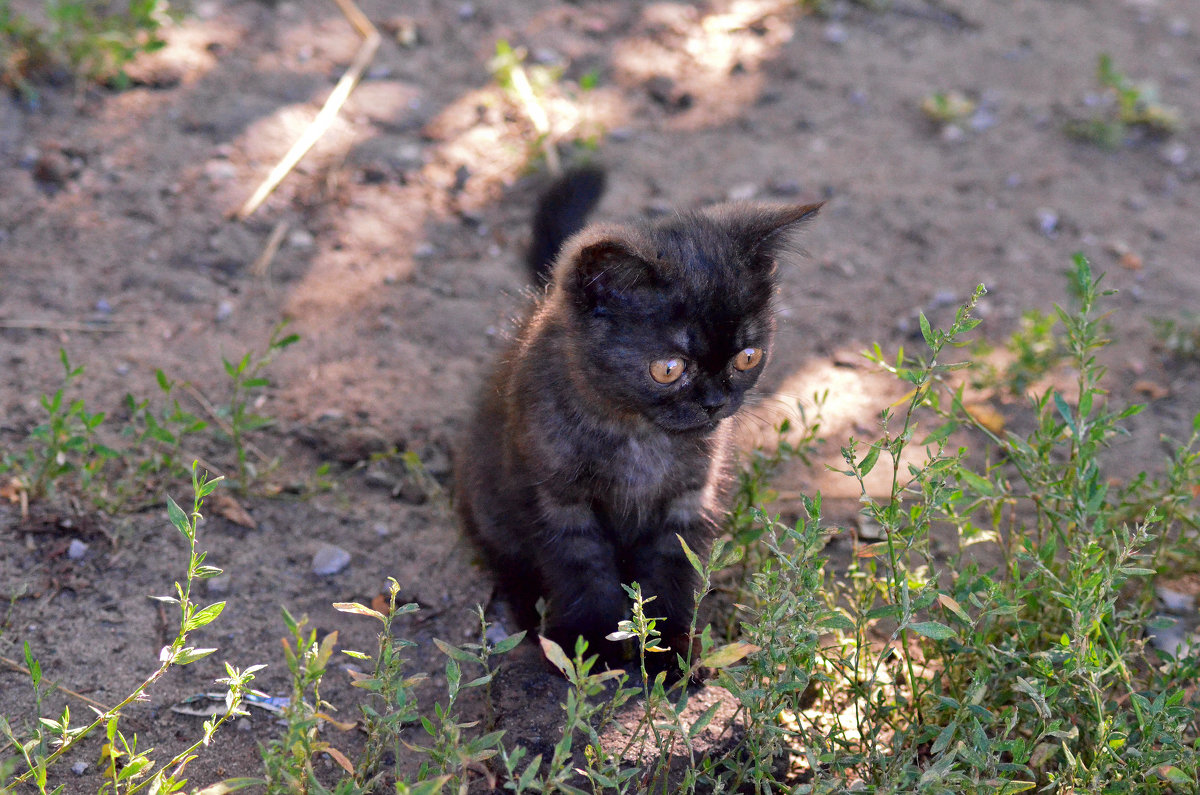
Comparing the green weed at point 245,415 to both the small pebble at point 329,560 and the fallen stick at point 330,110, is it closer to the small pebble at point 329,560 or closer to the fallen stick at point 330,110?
the small pebble at point 329,560

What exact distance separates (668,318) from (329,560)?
146 centimetres

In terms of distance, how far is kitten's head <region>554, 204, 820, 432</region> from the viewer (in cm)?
261

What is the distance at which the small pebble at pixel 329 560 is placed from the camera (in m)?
3.24

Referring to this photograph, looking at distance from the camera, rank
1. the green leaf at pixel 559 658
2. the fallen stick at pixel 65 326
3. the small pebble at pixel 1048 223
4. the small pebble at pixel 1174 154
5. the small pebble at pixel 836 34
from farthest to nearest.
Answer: the small pebble at pixel 836 34 → the small pebble at pixel 1174 154 → the small pebble at pixel 1048 223 → the fallen stick at pixel 65 326 → the green leaf at pixel 559 658

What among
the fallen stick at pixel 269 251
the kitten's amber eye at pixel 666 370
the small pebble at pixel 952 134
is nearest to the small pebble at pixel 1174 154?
the small pebble at pixel 952 134

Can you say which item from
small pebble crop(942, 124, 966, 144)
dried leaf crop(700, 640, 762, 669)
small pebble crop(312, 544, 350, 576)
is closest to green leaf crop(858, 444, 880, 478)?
dried leaf crop(700, 640, 762, 669)

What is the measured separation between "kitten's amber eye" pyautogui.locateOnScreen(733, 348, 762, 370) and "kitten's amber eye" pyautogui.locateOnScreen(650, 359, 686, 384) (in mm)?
178

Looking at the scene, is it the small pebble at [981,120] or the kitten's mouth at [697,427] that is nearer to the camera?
the kitten's mouth at [697,427]

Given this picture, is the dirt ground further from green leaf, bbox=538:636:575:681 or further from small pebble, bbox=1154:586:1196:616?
green leaf, bbox=538:636:575:681

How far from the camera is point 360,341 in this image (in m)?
4.20

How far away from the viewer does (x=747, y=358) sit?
8.95ft

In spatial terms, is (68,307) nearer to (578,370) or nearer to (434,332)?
(434,332)

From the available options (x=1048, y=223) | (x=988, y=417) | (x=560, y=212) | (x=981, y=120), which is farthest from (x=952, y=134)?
(x=560, y=212)

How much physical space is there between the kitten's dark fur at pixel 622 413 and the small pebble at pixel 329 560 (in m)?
0.48
